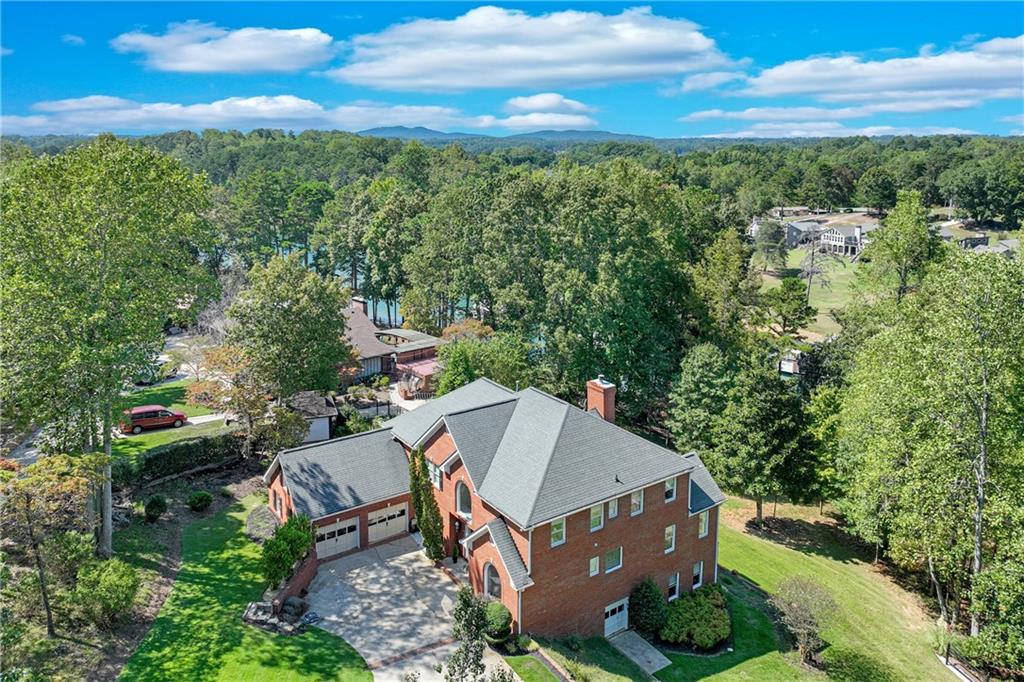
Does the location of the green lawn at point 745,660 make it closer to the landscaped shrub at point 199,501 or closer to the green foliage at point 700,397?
the green foliage at point 700,397

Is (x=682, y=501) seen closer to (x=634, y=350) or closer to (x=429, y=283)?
(x=634, y=350)

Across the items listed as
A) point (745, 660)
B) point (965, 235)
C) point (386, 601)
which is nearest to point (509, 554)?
point (386, 601)

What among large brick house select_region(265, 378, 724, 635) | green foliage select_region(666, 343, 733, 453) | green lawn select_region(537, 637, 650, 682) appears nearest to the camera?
green lawn select_region(537, 637, 650, 682)

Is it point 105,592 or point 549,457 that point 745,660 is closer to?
point 549,457

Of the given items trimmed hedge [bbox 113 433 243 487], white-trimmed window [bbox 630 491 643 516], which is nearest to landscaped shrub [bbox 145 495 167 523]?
trimmed hedge [bbox 113 433 243 487]

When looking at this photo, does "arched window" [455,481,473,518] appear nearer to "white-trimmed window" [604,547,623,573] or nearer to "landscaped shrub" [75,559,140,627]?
"white-trimmed window" [604,547,623,573]

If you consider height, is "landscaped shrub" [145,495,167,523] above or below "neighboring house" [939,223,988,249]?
below
